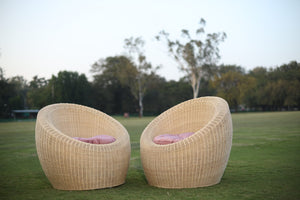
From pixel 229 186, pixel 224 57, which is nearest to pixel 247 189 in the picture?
pixel 229 186

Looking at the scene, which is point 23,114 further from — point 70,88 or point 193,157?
point 193,157

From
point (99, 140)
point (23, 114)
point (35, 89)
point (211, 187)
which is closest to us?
point (211, 187)

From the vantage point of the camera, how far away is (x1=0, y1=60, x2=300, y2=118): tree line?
4794cm

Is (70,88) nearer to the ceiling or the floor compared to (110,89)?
nearer to the ceiling

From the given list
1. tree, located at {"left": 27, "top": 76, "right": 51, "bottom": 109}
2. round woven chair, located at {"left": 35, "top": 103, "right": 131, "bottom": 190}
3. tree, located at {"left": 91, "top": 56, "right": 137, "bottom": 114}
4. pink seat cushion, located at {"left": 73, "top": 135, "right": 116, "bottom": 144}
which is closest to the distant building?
tree, located at {"left": 27, "top": 76, "right": 51, "bottom": 109}

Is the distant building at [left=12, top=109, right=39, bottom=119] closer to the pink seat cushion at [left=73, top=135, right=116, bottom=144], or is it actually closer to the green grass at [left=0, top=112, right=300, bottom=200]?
the green grass at [left=0, top=112, right=300, bottom=200]

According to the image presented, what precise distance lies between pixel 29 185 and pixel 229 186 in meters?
3.02

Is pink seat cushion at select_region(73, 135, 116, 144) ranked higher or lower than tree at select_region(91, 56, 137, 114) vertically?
lower

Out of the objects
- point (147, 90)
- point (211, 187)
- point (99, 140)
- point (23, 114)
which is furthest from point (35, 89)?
point (211, 187)

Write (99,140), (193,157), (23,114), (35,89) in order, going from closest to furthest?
(193,157) < (99,140) < (23,114) < (35,89)

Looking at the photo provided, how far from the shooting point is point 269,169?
19.4 ft

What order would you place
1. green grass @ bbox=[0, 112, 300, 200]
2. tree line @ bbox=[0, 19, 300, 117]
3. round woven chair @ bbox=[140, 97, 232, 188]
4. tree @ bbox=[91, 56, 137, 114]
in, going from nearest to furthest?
1. green grass @ bbox=[0, 112, 300, 200]
2. round woven chair @ bbox=[140, 97, 232, 188]
3. tree line @ bbox=[0, 19, 300, 117]
4. tree @ bbox=[91, 56, 137, 114]

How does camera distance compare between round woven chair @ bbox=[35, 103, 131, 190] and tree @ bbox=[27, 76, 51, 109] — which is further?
tree @ bbox=[27, 76, 51, 109]

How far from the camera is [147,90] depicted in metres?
52.9
